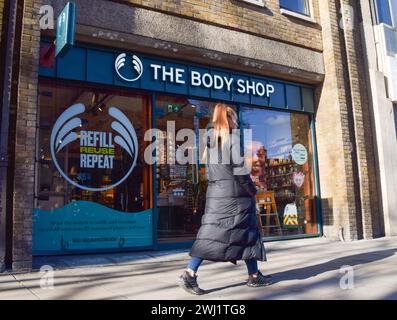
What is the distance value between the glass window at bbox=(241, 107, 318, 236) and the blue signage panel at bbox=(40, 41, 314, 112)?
1.19ft

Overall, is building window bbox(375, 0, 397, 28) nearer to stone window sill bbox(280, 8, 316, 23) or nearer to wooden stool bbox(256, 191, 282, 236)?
stone window sill bbox(280, 8, 316, 23)

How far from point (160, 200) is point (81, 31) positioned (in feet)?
10.5

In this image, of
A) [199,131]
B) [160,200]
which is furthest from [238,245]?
[199,131]

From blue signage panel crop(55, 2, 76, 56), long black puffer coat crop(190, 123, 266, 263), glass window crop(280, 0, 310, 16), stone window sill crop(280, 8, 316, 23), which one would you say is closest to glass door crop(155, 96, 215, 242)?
blue signage panel crop(55, 2, 76, 56)

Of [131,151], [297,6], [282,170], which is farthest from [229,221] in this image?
[297,6]

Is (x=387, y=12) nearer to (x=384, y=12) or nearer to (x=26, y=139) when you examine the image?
(x=384, y=12)

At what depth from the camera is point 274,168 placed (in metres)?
9.10

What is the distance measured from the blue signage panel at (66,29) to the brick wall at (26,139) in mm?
457

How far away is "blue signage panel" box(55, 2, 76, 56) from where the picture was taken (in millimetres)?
5371

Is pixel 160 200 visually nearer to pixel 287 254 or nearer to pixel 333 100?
pixel 287 254

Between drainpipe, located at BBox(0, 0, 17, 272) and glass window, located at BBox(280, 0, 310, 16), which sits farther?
glass window, located at BBox(280, 0, 310, 16)

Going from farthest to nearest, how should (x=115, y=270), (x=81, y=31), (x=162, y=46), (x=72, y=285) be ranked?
(x=162, y=46)
(x=81, y=31)
(x=115, y=270)
(x=72, y=285)

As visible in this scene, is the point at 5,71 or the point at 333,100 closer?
the point at 5,71

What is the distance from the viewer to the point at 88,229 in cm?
672
